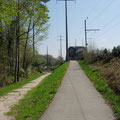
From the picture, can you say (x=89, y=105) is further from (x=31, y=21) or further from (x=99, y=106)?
(x=31, y=21)

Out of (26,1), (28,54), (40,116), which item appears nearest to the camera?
(40,116)

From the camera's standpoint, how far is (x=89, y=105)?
6473 millimetres

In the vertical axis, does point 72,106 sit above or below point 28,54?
below

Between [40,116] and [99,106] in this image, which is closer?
[40,116]

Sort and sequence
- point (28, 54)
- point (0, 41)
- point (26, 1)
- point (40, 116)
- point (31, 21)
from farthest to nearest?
point (28, 54), point (31, 21), point (0, 41), point (26, 1), point (40, 116)

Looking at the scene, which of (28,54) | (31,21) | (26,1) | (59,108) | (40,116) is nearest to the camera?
(40,116)

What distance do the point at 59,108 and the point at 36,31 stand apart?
19.2 metres

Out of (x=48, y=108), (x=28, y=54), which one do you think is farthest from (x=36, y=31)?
(x=48, y=108)

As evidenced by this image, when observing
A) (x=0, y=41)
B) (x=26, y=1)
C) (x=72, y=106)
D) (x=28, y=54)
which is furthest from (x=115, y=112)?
(x=28, y=54)

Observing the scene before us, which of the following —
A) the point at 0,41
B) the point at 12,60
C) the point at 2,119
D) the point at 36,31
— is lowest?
the point at 2,119

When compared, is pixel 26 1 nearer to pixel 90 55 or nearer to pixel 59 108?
pixel 90 55

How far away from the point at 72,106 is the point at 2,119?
2457 mm

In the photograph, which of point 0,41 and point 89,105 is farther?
point 0,41

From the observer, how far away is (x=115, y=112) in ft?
18.3
